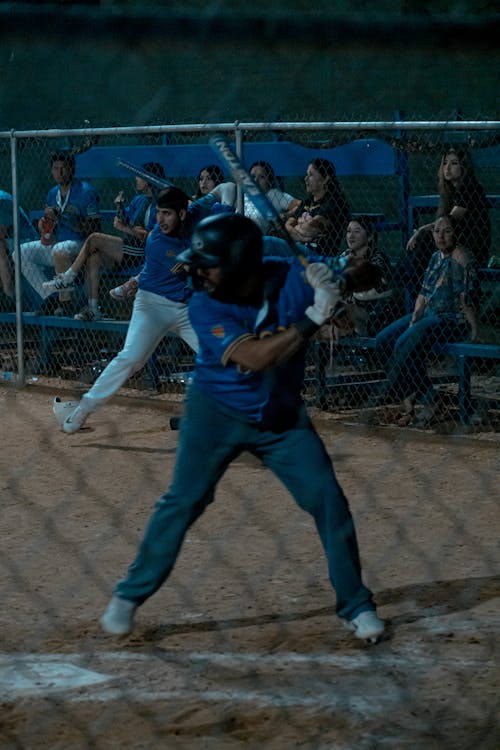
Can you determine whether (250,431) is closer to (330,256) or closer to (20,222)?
(330,256)

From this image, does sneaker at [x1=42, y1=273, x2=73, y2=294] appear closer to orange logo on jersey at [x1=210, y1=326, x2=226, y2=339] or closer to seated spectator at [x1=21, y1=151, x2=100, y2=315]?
seated spectator at [x1=21, y1=151, x2=100, y2=315]

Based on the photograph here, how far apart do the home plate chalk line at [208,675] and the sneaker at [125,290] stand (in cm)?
565

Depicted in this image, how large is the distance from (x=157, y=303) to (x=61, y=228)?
256cm

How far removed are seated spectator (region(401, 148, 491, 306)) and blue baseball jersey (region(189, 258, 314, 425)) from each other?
393 centimetres

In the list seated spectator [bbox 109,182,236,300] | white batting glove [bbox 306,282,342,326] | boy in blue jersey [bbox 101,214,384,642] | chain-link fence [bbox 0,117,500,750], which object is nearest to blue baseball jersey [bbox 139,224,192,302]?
seated spectator [bbox 109,182,236,300]

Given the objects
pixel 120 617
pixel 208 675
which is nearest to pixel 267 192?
pixel 120 617

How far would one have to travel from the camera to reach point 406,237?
29.7 feet

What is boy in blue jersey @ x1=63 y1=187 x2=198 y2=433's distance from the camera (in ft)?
26.0

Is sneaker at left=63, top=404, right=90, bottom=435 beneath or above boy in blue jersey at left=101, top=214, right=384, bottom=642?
beneath

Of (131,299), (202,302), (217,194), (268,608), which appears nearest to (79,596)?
(268,608)

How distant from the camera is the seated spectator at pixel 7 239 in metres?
10.7

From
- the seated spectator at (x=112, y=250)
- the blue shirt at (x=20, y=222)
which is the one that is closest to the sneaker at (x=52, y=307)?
the seated spectator at (x=112, y=250)

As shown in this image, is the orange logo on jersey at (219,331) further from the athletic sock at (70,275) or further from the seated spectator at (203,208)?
the athletic sock at (70,275)

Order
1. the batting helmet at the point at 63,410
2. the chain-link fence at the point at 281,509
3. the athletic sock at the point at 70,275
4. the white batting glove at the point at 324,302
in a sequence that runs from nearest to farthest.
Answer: the chain-link fence at the point at 281,509 < the white batting glove at the point at 324,302 < the batting helmet at the point at 63,410 < the athletic sock at the point at 70,275
